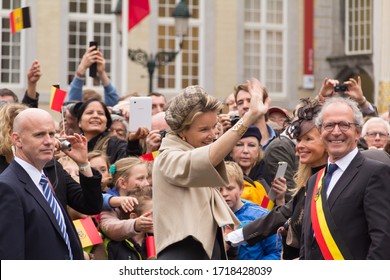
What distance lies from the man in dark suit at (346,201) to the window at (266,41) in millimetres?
24944

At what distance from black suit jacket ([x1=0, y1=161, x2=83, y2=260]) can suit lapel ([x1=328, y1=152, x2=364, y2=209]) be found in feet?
4.92

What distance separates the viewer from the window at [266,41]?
32.3 m

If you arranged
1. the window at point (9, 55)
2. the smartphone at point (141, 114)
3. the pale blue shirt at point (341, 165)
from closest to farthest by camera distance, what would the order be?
the pale blue shirt at point (341, 165), the smartphone at point (141, 114), the window at point (9, 55)

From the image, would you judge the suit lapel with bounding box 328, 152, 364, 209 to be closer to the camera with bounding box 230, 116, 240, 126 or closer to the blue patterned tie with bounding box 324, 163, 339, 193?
the blue patterned tie with bounding box 324, 163, 339, 193

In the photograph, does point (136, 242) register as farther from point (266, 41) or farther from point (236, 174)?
point (266, 41)

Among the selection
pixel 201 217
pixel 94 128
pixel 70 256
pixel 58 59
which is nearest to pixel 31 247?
pixel 70 256

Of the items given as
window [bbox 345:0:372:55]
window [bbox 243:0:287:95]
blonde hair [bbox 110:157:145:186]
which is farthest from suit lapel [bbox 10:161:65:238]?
window [bbox 345:0:372:55]

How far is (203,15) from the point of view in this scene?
31203 millimetres

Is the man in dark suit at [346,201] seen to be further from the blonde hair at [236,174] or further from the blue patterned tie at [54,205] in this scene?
the blonde hair at [236,174]

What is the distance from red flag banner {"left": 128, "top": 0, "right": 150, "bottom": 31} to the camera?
2444cm

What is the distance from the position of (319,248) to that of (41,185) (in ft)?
5.20

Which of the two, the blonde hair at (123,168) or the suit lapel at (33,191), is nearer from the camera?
the suit lapel at (33,191)

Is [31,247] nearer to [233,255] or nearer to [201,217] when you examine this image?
[201,217]

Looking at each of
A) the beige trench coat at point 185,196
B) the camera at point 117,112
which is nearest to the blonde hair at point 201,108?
the beige trench coat at point 185,196
